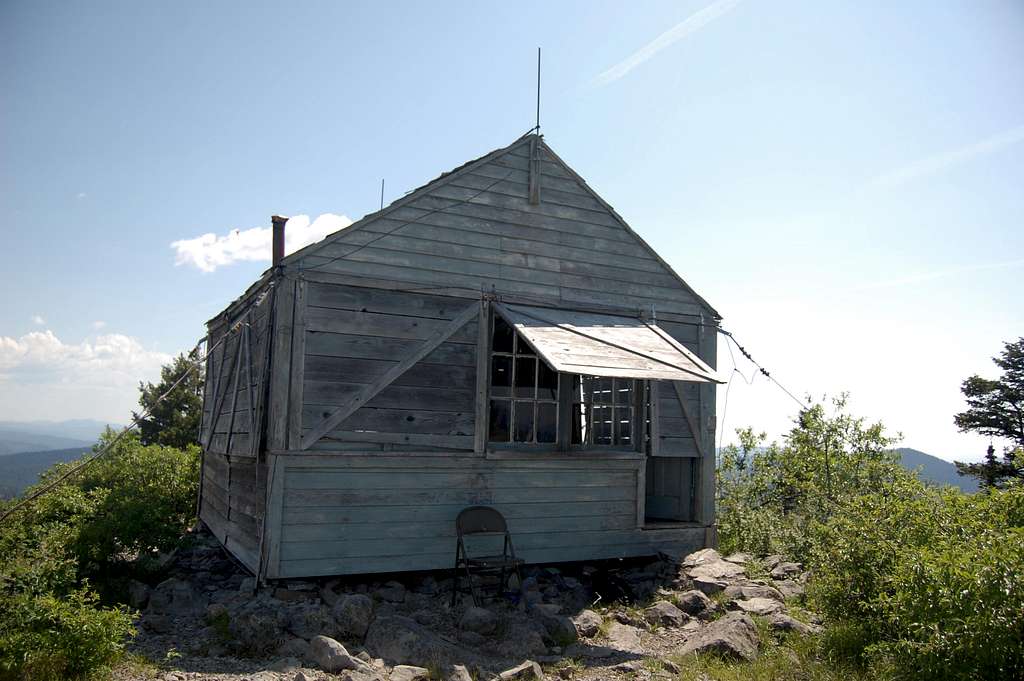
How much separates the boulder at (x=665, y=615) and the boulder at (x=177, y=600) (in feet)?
15.1

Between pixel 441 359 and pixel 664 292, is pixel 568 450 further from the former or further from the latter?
pixel 664 292

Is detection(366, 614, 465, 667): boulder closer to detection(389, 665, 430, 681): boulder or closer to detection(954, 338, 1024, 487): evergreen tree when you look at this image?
detection(389, 665, 430, 681): boulder

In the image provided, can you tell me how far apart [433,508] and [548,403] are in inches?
77.2

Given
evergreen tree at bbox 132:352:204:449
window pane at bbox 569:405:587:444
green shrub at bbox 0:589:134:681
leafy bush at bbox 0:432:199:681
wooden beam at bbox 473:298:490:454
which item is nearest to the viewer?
green shrub at bbox 0:589:134:681

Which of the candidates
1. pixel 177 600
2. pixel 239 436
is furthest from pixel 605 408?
pixel 177 600

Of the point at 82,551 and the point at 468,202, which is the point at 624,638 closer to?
the point at 468,202

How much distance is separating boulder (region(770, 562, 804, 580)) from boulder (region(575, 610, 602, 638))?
113 inches

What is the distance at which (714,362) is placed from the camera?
10453mm

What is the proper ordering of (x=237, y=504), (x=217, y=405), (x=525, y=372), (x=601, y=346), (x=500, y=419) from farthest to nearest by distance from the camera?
(x=217, y=405) < (x=237, y=504) < (x=525, y=372) < (x=500, y=419) < (x=601, y=346)

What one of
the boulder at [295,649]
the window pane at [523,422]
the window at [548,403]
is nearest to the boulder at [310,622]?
the boulder at [295,649]

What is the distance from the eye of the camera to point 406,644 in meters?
6.39

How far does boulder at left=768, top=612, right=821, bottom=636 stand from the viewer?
6.97 m

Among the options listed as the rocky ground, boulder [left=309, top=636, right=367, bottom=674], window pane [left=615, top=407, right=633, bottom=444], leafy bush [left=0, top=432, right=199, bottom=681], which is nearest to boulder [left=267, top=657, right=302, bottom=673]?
the rocky ground

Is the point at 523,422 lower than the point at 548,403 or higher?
lower
